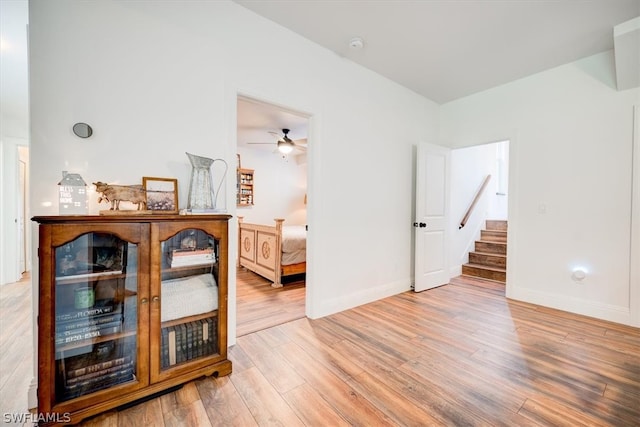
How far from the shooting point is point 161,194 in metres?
1.84

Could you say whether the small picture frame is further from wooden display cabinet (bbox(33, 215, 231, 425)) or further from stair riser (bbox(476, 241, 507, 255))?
stair riser (bbox(476, 241, 507, 255))

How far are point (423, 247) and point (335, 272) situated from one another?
4.82 ft

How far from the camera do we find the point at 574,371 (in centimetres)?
191

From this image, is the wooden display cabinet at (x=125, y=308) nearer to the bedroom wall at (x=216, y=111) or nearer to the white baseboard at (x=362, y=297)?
the bedroom wall at (x=216, y=111)

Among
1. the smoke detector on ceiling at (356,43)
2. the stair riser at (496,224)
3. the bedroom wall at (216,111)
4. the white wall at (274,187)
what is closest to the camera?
the bedroom wall at (216,111)

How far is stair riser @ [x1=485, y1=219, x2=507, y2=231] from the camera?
512 cm

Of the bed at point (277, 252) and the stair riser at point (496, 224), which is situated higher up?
the stair riser at point (496, 224)

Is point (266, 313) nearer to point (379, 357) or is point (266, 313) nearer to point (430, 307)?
point (379, 357)

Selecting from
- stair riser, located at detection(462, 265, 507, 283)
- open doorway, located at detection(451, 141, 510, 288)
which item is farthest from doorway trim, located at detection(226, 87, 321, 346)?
stair riser, located at detection(462, 265, 507, 283)

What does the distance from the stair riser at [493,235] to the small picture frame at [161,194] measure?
5270 mm

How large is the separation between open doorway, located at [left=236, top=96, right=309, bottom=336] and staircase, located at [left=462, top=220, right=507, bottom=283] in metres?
2.92

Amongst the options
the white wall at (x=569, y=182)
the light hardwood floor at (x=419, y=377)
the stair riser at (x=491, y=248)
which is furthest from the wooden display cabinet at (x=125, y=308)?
the stair riser at (x=491, y=248)

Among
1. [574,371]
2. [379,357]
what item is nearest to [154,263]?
[379,357]

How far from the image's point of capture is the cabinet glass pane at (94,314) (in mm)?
1395
